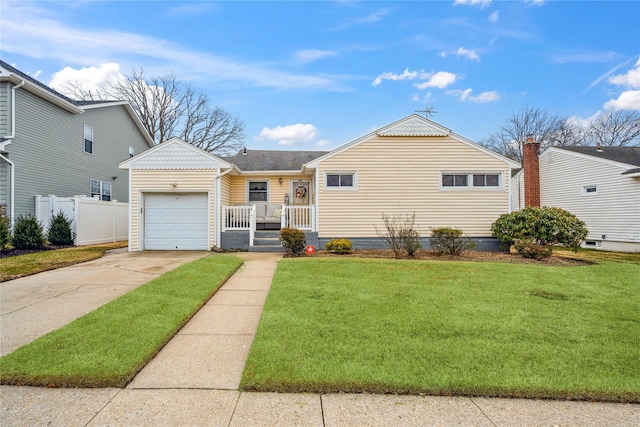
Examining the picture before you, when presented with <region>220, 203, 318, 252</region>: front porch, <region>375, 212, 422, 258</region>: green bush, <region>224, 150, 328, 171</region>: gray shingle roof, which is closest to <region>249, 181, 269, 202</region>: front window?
<region>224, 150, 328, 171</region>: gray shingle roof

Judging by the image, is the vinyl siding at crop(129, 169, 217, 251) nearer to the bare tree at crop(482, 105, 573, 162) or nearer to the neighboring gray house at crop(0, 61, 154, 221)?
the neighboring gray house at crop(0, 61, 154, 221)

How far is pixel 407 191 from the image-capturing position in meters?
12.4

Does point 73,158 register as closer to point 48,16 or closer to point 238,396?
point 48,16

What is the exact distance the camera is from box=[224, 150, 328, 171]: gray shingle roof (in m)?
15.5

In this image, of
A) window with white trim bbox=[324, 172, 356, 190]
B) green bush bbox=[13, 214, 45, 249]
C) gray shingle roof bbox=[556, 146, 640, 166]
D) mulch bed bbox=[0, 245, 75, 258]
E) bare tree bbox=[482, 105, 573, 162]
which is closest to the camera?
mulch bed bbox=[0, 245, 75, 258]

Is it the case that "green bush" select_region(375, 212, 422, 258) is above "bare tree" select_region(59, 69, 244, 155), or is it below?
below

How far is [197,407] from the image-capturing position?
2547mm

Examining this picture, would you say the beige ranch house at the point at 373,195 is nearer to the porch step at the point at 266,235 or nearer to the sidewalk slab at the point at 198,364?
the porch step at the point at 266,235

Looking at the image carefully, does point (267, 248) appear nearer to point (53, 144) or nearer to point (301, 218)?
point (301, 218)

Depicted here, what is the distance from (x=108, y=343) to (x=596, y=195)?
19197 mm

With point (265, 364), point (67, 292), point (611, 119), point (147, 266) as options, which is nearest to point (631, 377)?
point (265, 364)

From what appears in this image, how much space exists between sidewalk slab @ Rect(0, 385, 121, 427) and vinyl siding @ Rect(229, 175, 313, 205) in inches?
492

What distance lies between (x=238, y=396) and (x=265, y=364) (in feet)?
1.56

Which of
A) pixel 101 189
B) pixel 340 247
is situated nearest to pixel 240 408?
pixel 340 247
